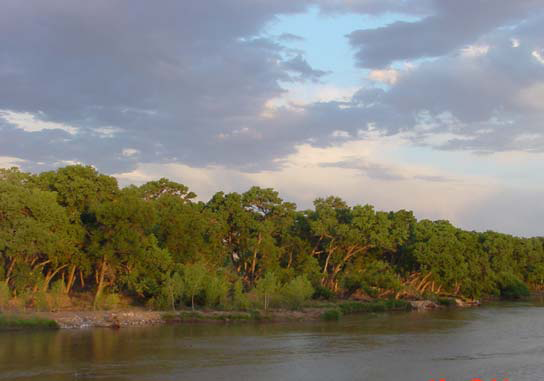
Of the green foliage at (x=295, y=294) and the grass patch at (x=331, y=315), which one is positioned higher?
the green foliage at (x=295, y=294)

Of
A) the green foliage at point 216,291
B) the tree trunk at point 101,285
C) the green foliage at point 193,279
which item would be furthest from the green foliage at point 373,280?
the tree trunk at point 101,285

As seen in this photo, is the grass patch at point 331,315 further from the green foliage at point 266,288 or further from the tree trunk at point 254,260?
the tree trunk at point 254,260

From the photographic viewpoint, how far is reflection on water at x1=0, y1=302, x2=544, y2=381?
81.4 ft

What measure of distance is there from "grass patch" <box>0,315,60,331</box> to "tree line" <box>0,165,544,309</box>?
130 inches

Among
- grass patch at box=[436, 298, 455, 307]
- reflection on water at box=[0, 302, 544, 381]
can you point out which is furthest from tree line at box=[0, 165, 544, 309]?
reflection on water at box=[0, 302, 544, 381]

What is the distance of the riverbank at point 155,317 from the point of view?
119 ft

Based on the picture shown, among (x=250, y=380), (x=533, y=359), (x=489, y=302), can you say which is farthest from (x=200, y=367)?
(x=489, y=302)

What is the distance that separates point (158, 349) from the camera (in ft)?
99.3

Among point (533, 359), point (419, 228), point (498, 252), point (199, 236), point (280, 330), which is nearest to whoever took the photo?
point (533, 359)

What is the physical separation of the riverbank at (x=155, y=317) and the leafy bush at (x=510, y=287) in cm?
2571

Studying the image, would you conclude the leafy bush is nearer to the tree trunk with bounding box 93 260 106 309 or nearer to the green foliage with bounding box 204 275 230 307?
the green foliage with bounding box 204 275 230 307

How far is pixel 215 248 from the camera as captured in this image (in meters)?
52.2

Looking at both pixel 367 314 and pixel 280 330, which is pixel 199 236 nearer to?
pixel 280 330

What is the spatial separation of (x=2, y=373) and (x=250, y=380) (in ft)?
33.1
